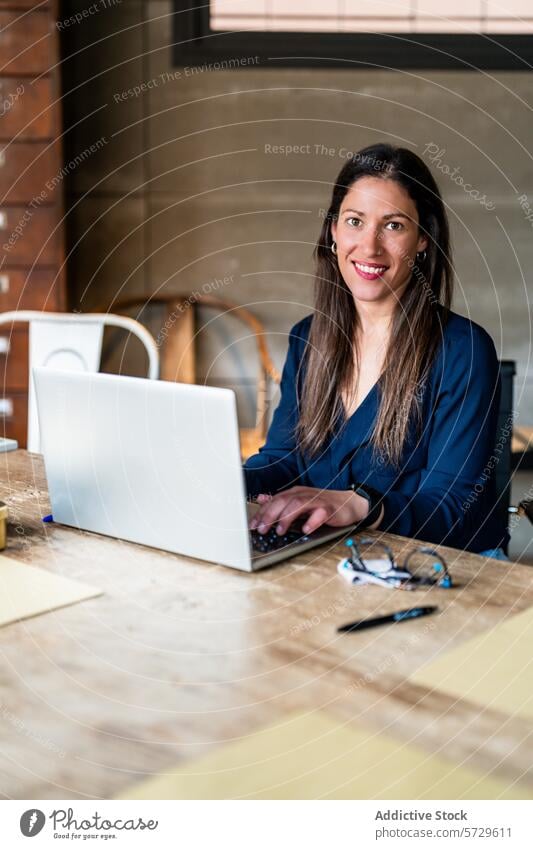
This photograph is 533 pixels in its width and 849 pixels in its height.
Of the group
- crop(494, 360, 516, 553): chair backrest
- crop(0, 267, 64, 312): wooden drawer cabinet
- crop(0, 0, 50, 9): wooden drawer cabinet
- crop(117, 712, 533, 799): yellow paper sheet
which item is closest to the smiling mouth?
crop(494, 360, 516, 553): chair backrest

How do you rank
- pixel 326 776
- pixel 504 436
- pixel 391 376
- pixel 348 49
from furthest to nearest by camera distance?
pixel 348 49, pixel 504 436, pixel 391 376, pixel 326 776

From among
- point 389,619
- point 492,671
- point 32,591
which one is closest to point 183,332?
point 32,591

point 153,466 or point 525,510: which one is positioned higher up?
point 153,466

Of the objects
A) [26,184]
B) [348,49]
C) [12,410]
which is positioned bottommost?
[12,410]

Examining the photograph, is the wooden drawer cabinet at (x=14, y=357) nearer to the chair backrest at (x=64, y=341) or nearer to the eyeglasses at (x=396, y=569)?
the chair backrest at (x=64, y=341)

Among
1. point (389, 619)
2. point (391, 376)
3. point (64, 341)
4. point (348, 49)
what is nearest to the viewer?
point (389, 619)

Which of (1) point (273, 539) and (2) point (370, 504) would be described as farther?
(2) point (370, 504)

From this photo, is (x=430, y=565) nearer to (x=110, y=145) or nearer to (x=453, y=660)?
(x=453, y=660)

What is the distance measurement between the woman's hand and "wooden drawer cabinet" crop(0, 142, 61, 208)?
2.47 m

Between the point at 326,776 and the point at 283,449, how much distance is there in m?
1.14

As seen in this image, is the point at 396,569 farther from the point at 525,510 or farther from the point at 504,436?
the point at 504,436

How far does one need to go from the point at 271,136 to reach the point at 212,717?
3.39 meters

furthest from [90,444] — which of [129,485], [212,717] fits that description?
[212,717]

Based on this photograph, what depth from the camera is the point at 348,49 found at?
3.93 m
